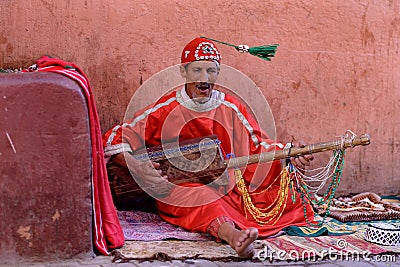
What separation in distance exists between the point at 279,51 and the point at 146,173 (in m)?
1.99

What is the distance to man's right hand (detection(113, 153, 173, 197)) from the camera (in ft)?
13.1

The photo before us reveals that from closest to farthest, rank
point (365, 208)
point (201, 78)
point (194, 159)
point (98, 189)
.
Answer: point (98, 189)
point (194, 159)
point (201, 78)
point (365, 208)

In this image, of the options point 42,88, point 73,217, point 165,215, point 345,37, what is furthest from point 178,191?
point 345,37

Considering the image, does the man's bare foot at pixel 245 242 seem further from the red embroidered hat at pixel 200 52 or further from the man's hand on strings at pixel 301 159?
the red embroidered hat at pixel 200 52

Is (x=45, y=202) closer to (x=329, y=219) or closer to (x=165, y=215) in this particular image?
(x=165, y=215)

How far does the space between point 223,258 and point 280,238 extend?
0.69 m

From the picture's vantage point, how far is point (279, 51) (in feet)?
17.3

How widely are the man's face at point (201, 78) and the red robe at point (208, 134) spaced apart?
3.1 inches

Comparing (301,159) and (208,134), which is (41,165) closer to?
(208,134)

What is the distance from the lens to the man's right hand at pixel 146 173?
4008mm

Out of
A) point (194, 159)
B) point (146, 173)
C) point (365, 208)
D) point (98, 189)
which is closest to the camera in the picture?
point (98, 189)

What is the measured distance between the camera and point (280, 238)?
3.90 metres

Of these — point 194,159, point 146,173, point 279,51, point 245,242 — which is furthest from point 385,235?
point 279,51

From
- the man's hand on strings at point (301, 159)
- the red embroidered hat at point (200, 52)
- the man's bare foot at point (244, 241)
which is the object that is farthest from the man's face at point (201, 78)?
the man's bare foot at point (244, 241)
